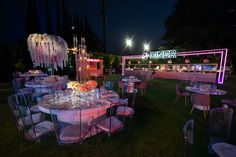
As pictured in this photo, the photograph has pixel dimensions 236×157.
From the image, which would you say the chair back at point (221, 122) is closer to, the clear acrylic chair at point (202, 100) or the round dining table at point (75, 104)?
the clear acrylic chair at point (202, 100)

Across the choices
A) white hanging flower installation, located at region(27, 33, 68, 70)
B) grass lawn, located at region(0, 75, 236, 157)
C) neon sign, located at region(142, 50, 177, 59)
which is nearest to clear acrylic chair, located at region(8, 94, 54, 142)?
grass lawn, located at region(0, 75, 236, 157)

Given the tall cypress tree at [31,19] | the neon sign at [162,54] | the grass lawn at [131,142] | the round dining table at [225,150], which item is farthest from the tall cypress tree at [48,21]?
the round dining table at [225,150]

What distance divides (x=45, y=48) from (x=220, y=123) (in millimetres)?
4937

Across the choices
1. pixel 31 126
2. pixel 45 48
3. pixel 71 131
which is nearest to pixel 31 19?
pixel 45 48

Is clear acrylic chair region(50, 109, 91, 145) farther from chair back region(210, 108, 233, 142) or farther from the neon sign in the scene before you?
the neon sign

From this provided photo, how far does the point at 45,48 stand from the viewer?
436cm

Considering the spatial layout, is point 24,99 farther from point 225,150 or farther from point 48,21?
point 48,21

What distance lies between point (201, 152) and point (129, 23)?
22.5m

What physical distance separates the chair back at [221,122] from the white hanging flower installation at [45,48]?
4.53 m

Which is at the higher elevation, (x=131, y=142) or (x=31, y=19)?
(x=31, y=19)

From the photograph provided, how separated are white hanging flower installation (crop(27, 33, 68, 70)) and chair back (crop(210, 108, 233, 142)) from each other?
14.9ft

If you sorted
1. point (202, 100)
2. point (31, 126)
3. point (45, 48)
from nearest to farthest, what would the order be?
point (31, 126)
point (202, 100)
point (45, 48)

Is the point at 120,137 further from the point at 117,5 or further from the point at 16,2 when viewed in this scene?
the point at 16,2

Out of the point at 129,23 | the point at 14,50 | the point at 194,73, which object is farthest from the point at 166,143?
the point at 129,23
